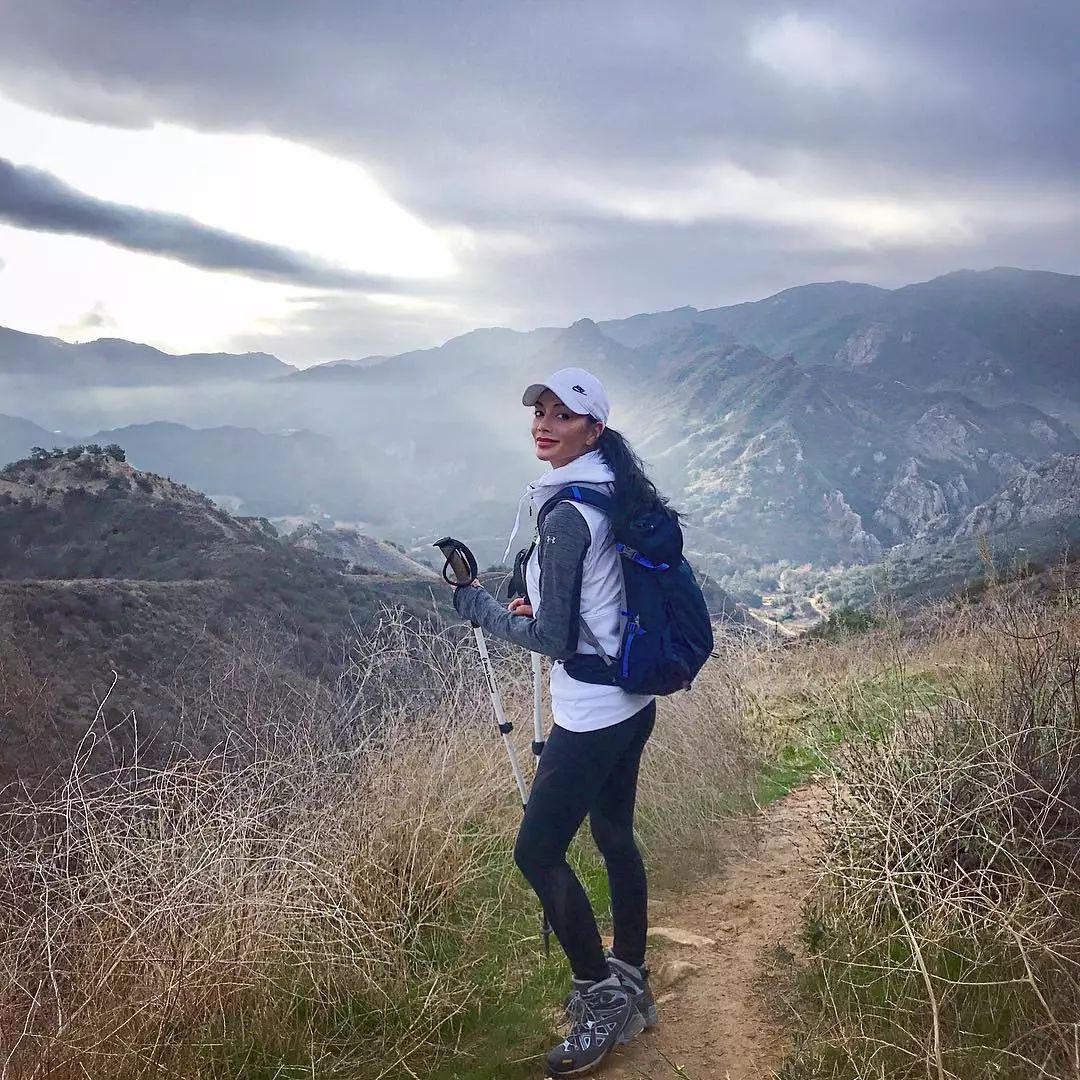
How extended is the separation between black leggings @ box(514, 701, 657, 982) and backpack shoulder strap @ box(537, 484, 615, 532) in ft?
2.09

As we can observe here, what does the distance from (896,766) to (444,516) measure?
370 ft

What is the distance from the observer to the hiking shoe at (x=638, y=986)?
2.95m

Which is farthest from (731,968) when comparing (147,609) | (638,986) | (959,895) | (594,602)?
(147,609)

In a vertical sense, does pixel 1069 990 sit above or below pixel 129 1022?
above

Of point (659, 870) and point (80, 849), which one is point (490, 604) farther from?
point (659, 870)

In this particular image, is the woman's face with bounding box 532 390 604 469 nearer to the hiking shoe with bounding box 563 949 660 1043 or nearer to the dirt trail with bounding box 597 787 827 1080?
the hiking shoe with bounding box 563 949 660 1043

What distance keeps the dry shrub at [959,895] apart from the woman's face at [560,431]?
163 cm

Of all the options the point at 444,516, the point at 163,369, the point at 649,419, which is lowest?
the point at 444,516

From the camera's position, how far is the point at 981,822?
309cm

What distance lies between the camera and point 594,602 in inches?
102

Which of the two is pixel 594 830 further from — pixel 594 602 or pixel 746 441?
pixel 746 441

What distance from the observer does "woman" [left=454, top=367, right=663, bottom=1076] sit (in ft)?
8.27

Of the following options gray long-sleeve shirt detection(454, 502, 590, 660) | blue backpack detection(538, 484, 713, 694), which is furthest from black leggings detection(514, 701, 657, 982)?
gray long-sleeve shirt detection(454, 502, 590, 660)

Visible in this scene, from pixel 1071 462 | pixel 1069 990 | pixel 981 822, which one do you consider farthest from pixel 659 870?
pixel 1071 462
